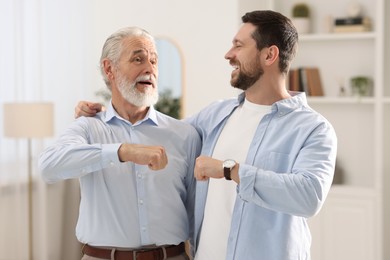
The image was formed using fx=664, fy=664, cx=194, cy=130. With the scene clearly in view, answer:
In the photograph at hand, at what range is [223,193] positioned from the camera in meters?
2.39

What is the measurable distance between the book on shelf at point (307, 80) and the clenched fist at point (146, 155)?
11.4 ft

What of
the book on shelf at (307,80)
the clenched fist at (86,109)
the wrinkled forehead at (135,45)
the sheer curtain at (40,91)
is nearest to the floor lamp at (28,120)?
the sheer curtain at (40,91)

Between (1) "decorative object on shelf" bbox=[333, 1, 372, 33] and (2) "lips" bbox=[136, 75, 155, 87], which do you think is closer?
(2) "lips" bbox=[136, 75, 155, 87]

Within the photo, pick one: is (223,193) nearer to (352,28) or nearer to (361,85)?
(361,85)

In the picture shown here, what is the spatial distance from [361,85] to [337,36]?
0.44 meters

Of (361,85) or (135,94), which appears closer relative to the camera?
(135,94)

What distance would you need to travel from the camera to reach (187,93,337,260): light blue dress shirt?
2100 mm

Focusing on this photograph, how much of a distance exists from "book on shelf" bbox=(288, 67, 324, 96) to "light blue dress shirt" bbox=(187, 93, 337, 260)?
10.2ft

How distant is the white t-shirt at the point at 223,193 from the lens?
7.75ft

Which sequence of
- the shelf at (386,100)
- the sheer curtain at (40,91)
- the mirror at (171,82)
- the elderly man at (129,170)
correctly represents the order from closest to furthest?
the elderly man at (129,170) < the sheer curtain at (40,91) < the shelf at (386,100) < the mirror at (171,82)

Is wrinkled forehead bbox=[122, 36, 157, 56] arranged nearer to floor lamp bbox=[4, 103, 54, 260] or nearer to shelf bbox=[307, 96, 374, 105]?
floor lamp bbox=[4, 103, 54, 260]

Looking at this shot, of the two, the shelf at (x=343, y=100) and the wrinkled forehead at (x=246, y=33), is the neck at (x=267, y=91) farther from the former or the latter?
the shelf at (x=343, y=100)

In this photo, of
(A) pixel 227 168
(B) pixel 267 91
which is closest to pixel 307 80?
(B) pixel 267 91

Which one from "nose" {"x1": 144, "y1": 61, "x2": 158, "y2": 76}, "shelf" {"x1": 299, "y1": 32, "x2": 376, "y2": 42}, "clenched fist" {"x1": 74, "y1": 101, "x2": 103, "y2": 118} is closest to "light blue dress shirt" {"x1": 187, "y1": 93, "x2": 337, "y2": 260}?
"nose" {"x1": 144, "y1": 61, "x2": 158, "y2": 76}
